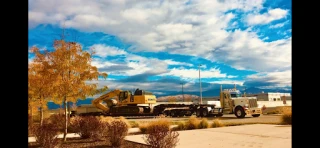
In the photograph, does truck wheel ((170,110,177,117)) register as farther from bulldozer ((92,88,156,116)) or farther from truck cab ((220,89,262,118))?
truck cab ((220,89,262,118))

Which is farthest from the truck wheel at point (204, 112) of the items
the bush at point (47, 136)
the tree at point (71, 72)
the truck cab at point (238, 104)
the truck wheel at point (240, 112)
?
the bush at point (47, 136)

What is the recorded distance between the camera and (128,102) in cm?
3203

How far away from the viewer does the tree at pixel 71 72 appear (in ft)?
39.3

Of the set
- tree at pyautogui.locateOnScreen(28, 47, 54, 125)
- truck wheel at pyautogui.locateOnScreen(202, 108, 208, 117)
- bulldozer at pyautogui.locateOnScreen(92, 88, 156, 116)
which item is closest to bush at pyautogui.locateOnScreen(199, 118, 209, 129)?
tree at pyautogui.locateOnScreen(28, 47, 54, 125)

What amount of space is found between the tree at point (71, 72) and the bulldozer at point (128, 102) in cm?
1891

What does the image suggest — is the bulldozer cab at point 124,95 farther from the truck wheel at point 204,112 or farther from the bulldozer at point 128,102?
the truck wheel at point 204,112

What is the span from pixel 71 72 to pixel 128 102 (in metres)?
20.0

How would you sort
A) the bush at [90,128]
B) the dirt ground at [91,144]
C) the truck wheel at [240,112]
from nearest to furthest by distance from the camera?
1. the dirt ground at [91,144]
2. the bush at [90,128]
3. the truck wheel at [240,112]

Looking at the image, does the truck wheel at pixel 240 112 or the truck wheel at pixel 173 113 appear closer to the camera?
the truck wheel at pixel 240 112

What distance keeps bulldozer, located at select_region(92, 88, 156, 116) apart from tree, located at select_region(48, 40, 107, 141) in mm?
18905

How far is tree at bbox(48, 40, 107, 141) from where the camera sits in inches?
472

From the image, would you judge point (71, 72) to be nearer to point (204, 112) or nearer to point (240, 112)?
point (240, 112)
